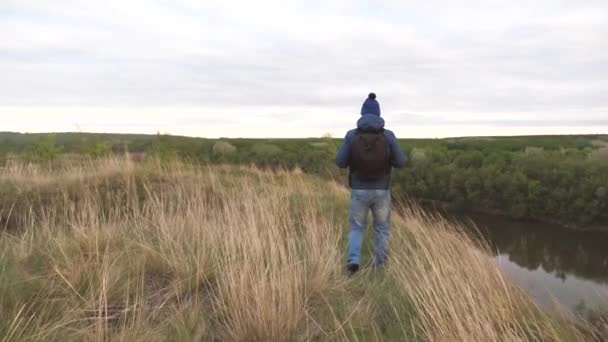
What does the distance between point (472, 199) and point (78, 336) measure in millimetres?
35599

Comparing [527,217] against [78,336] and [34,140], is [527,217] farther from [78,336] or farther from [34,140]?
[78,336]

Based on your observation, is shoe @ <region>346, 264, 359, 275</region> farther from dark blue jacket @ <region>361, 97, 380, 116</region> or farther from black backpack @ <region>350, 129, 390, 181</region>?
dark blue jacket @ <region>361, 97, 380, 116</region>

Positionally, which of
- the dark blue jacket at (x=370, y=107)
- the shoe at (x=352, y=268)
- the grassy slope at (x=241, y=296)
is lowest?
the shoe at (x=352, y=268)

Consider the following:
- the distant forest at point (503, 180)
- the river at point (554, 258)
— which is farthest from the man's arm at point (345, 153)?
the distant forest at point (503, 180)

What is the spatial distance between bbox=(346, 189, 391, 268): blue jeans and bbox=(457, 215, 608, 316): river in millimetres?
7701

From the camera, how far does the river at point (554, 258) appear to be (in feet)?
48.8

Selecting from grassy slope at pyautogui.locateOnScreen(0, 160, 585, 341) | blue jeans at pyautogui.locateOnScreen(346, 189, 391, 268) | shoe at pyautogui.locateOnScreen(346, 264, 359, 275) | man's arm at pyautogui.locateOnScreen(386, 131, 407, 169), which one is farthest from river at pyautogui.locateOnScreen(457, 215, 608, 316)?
grassy slope at pyautogui.locateOnScreen(0, 160, 585, 341)

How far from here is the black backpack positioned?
17.5 ft

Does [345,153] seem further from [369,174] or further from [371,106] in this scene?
[371,106]

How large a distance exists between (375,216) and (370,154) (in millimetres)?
814

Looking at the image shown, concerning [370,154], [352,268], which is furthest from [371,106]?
[352,268]

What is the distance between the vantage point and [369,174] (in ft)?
17.8

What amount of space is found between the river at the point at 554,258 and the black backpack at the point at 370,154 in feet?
26.6

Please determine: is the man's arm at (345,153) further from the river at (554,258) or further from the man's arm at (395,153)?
the river at (554,258)
